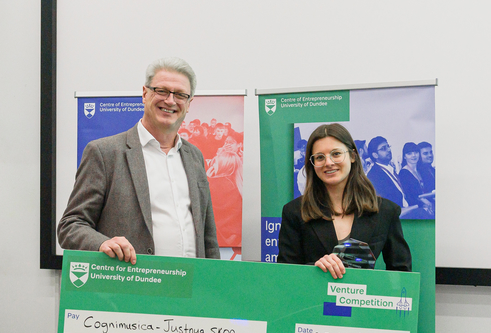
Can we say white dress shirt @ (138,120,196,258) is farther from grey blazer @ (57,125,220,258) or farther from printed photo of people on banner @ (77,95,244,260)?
printed photo of people on banner @ (77,95,244,260)

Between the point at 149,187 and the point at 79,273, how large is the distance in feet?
1.53

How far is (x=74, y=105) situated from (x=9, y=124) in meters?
0.59

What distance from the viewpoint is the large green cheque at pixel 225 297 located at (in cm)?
151

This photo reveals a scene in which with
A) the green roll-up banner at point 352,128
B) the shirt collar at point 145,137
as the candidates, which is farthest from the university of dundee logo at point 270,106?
the shirt collar at point 145,137

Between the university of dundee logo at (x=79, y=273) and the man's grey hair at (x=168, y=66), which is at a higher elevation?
the man's grey hair at (x=168, y=66)

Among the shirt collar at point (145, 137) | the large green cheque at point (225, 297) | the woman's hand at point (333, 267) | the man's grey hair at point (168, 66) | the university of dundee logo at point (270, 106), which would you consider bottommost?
the large green cheque at point (225, 297)

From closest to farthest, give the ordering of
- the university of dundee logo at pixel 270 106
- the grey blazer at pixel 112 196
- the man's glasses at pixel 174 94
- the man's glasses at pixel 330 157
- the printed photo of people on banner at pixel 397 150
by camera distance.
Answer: the grey blazer at pixel 112 196 < the man's glasses at pixel 174 94 < the man's glasses at pixel 330 157 < the printed photo of people on banner at pixel 397 150 < the university of dundee logo at pixel 270 106

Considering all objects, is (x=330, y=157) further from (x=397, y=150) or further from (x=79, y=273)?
(x=79, y=273)

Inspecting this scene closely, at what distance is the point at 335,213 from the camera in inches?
76.4

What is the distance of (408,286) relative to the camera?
1.50 meters

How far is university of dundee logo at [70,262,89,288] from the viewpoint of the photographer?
159 cm

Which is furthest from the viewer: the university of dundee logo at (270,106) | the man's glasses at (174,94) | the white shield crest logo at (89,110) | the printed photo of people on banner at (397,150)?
the white shield crest logo at (89,110)

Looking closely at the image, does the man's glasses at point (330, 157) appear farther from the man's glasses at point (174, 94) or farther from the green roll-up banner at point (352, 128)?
the man's glasses at point (174, 94)

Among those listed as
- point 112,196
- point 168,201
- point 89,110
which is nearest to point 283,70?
point 89,110
